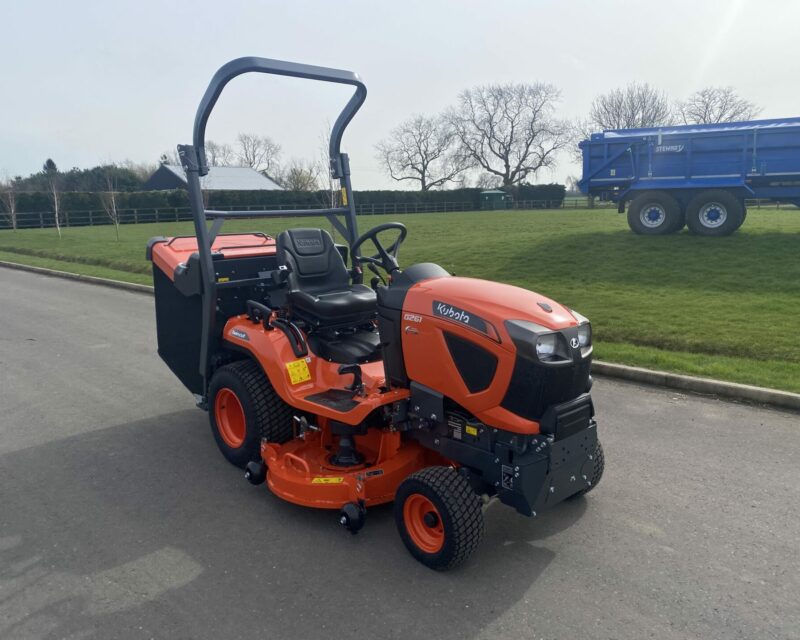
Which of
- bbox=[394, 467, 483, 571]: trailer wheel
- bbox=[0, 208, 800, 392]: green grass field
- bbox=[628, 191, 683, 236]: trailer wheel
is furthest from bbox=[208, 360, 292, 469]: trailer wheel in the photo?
bbox=[628, 191, 683, 236]: trailer wheel

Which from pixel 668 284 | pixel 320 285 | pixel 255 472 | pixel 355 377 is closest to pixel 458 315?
pixel 355 377

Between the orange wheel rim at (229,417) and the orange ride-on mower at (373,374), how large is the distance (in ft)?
0.04

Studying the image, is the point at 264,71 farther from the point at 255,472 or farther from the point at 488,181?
the point at 488,181

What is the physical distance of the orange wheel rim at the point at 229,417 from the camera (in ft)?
15.0

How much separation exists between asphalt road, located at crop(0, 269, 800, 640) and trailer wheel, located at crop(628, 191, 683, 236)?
877cm

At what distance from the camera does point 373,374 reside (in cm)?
390

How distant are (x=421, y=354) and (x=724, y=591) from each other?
180cm

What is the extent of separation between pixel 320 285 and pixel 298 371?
2.47 feet

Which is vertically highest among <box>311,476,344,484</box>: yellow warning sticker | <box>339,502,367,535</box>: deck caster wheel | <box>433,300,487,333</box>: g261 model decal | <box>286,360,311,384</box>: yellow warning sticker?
<box>433,300,487,333</box>: g261 model decal

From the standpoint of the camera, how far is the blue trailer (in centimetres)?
1260

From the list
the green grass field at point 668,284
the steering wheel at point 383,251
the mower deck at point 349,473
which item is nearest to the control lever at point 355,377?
the mower deck at point 349,473

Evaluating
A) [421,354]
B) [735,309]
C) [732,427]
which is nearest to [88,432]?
[421,354]

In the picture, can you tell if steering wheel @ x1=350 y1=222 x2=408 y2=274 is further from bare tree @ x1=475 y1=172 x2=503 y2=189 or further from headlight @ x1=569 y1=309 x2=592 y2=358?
bare tree @ x1=475 y1=172 x2=503 y2=189

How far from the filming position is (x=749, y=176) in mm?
12703
